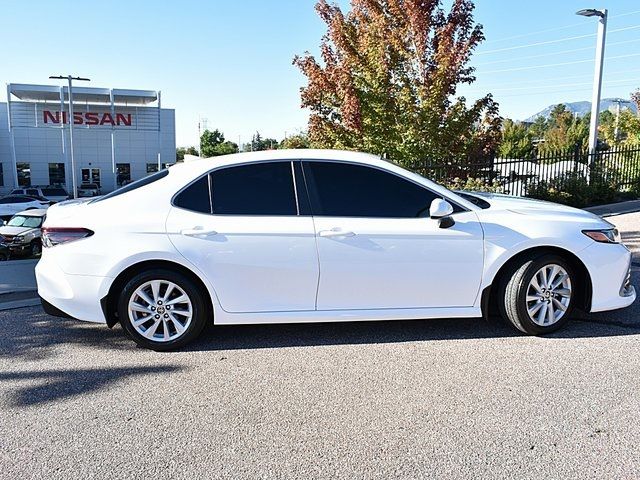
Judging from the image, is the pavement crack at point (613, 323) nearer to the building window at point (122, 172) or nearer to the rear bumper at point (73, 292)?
the rear bumper at point (73, 292)

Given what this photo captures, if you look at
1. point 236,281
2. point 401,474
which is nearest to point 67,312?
point 236,281

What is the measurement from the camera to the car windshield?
20750 millimetres

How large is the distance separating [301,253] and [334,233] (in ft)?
0.99

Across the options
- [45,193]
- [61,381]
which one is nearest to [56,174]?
[45,193]

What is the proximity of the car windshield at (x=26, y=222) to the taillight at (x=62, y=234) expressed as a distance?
18495 millimetres

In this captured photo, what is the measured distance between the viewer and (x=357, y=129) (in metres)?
12.7

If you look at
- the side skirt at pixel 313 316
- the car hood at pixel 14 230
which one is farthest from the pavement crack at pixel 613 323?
the car hood at pixel 14 230

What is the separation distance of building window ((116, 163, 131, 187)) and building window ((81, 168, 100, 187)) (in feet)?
5.20

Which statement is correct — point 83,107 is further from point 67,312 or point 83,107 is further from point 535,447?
point 535,447

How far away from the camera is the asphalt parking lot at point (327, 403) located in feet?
9.01

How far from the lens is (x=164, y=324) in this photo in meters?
4.24

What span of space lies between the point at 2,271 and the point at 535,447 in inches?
263

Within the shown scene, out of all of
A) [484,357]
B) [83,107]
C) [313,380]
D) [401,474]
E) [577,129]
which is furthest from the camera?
[577,129]

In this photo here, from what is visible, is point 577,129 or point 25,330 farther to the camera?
point 577,129
